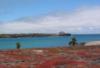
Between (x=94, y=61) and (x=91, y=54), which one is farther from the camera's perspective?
(x=91, y=54)

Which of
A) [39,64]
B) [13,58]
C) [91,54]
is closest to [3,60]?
[13,58]

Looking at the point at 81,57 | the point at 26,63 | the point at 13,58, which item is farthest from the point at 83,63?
the point at 13,58

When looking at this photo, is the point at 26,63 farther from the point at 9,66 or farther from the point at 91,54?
the point at 91,54

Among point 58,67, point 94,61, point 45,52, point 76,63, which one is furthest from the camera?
point 45,52

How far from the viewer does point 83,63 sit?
8.74 metres

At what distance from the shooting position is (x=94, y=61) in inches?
360

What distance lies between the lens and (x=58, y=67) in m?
8.02

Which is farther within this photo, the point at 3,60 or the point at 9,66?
the point at 3,60

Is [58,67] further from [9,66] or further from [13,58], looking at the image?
[13,58]

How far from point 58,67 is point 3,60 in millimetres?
2089

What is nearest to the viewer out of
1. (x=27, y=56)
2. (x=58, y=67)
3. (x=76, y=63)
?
(x=58, y=67)

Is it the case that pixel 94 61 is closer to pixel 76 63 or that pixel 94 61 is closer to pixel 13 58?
pixel 76 63

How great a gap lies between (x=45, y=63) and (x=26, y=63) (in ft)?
1.94

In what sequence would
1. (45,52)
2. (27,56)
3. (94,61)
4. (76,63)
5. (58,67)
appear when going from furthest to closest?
(45,52) < (27,56) < (94,61) < (76,63) < (58,67)
